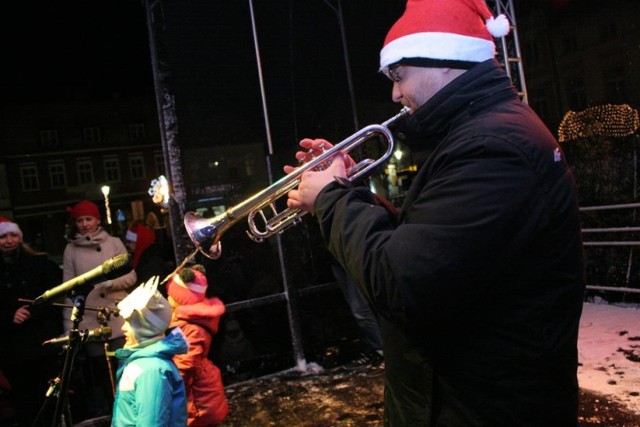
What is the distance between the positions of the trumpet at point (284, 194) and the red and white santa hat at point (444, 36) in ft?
0.80

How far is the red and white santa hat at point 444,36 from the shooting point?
1592 millimetres

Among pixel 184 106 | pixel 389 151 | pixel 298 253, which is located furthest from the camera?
pixel 298 253

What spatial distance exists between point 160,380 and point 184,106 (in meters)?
3.88

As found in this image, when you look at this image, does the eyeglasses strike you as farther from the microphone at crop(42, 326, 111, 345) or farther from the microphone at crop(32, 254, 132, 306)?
the microphone at crop(42, 326, 111, 345)

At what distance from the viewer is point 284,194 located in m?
2.97

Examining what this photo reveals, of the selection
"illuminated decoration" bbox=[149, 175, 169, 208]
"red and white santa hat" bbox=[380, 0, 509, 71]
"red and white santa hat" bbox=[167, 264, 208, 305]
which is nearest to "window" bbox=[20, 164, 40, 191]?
"illuminated decoration" bbox=[149, 175, 169, 208]

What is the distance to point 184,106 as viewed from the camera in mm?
5977

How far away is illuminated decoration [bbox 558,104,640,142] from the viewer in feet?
25.4

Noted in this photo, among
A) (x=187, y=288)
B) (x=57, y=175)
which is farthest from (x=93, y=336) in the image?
(x=57, y=175)

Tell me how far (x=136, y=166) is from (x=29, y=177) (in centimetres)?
926

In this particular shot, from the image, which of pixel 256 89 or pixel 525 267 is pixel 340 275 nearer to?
pixel 256 89

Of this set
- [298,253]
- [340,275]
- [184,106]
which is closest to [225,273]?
[298,253]

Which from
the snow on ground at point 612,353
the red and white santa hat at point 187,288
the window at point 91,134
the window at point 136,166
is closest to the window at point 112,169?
the window at point 136,166

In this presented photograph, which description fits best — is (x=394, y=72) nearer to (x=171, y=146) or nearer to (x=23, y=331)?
(x=171, y=146)
